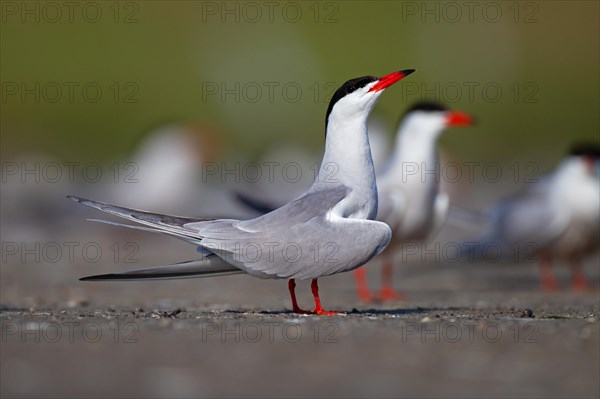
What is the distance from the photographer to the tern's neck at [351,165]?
618 centimetres

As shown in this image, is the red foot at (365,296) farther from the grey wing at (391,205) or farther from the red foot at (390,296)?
the grey wing at (391,205)

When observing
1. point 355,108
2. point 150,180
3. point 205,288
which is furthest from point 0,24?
point 355,108

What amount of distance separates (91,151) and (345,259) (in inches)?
800

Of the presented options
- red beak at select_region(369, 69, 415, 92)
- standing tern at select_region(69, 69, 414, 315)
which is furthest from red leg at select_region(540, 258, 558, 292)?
standing tern at select_region(69, 69, 414, 315)

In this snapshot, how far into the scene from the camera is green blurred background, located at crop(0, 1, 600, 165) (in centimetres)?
2895

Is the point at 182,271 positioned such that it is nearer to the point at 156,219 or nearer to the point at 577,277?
the point at 156,219

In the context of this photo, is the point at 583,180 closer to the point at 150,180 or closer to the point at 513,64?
the point at 150,180

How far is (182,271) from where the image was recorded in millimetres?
5832

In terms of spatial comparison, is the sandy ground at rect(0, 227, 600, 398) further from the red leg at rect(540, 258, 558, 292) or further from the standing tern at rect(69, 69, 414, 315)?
the red leg at rect(540, 258, 558, 292)

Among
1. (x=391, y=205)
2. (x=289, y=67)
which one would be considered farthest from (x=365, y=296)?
(x=289, y=67)

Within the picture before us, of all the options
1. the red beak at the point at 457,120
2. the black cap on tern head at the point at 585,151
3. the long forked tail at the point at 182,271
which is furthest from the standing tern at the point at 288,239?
the black cap on tern head at the point at 585,151

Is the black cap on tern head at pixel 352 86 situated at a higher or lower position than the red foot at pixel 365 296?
higher

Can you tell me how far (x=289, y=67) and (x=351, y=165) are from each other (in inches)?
1040

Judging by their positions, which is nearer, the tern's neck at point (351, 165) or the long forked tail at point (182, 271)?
the long forked tail at point (182, 271)
